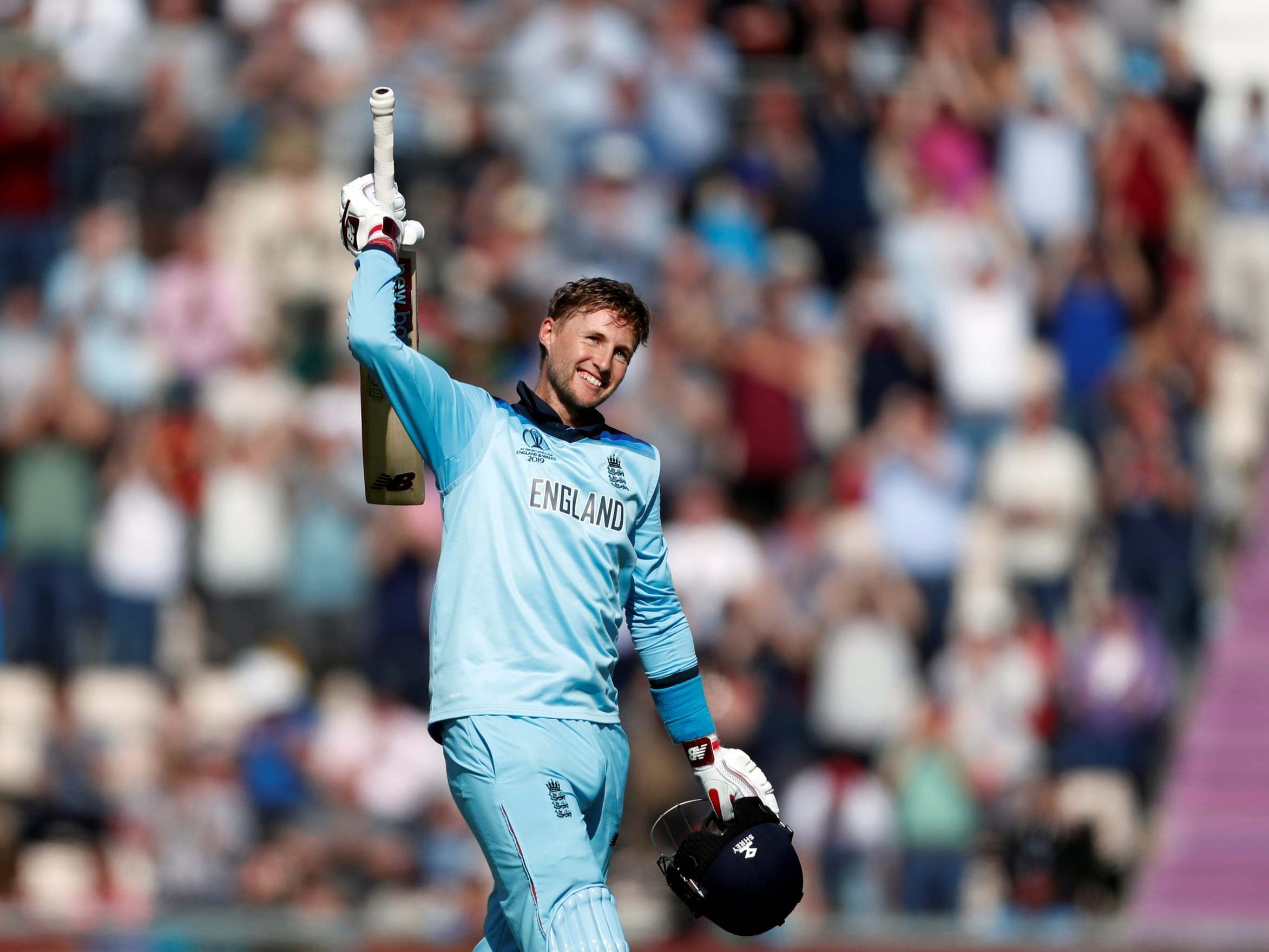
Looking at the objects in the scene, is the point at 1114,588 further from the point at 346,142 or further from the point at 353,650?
the point at 346,142

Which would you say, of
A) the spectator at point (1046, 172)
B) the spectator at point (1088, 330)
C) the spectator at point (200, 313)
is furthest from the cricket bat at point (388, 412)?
the spectator at point (1046, 172)

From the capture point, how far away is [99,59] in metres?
16.0

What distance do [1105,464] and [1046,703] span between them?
183 centimetres

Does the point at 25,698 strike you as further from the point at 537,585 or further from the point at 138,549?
the point at 537,585

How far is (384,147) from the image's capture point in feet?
20.8

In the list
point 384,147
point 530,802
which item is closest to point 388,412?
point 384,147

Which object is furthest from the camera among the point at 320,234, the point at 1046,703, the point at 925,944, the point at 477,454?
the point at 320,234

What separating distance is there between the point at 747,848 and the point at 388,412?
1.63 meters

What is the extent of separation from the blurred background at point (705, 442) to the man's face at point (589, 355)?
275 inches

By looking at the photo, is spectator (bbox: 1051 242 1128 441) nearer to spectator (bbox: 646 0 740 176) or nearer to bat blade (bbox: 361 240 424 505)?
spectator (bbox: 646 0 740 176)

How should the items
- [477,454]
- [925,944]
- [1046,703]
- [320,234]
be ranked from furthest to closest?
A: 1. [320,234]
2. [1046,703]
3. [925,944]
4. [477,454]

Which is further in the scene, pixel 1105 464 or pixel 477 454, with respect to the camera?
pixel 1105 464

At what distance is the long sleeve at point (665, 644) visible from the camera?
6656 mm

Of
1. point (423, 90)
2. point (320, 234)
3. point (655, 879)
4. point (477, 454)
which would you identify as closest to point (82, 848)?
point (655, 879)
